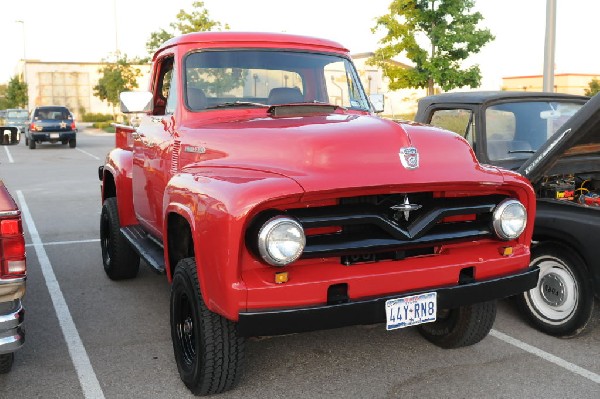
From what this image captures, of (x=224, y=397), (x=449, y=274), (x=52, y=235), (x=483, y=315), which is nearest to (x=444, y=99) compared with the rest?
(x=483, y=315)

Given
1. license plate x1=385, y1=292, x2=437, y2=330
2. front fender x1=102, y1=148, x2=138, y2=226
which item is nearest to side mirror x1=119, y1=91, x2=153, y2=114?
front fender x1=102, y1=148, x2=138, y2=226

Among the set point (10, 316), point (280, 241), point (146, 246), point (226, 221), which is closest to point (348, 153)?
point (280, 241)

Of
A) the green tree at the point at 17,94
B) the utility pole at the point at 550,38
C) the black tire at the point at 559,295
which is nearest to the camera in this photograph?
the black tire at the point at 559,295

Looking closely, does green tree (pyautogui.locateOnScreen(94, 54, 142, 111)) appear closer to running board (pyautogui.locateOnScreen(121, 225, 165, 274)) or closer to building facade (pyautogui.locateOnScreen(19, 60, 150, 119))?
building facade (pyautogui.locateOnScreen(19, 60, 150, 119))

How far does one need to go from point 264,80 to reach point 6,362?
8.34 ft

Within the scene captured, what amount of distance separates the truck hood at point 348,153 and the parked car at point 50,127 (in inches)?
967

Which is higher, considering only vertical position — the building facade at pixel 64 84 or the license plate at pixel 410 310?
the building facade at pixel 64 84

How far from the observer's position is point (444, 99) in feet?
20.2

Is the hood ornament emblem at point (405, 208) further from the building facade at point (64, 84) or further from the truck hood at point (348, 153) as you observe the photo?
the building facade at point (64, 84)

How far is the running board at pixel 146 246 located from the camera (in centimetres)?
447

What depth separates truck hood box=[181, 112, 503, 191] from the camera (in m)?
3.24

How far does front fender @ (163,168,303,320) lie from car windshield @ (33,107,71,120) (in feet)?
83.3

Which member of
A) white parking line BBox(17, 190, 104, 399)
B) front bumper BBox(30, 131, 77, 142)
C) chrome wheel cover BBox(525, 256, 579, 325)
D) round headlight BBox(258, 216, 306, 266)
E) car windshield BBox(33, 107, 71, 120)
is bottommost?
white parking line BBox(17, 190, 104, 399)

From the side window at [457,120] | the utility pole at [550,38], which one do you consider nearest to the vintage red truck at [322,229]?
the side window at [457,120]
